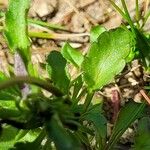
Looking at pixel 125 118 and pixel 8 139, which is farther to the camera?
pixel 125 118

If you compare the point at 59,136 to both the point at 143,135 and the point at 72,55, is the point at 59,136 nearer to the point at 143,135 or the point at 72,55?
the point at 143,135

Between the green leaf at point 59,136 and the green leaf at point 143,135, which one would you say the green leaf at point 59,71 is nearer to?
the green leaf at point 143,135

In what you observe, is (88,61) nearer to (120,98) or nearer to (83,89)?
(83,89)

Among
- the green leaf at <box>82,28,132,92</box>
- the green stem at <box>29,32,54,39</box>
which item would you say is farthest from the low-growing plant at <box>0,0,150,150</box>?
the green stem at <box>29,32,54,39</box>

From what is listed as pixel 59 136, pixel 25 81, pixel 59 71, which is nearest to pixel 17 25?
pixel 59 71

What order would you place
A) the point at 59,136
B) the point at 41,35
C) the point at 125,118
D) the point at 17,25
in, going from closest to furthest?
1. the point at 59,136
2. the point at 17,25
3. the point at 125,118
4. the point at 41,35

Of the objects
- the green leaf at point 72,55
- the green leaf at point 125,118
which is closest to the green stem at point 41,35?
the green leaf at point 72,55

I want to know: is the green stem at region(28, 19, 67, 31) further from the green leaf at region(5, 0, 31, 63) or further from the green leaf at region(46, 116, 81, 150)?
the green leaf at region(46, 116, 81, 150)
